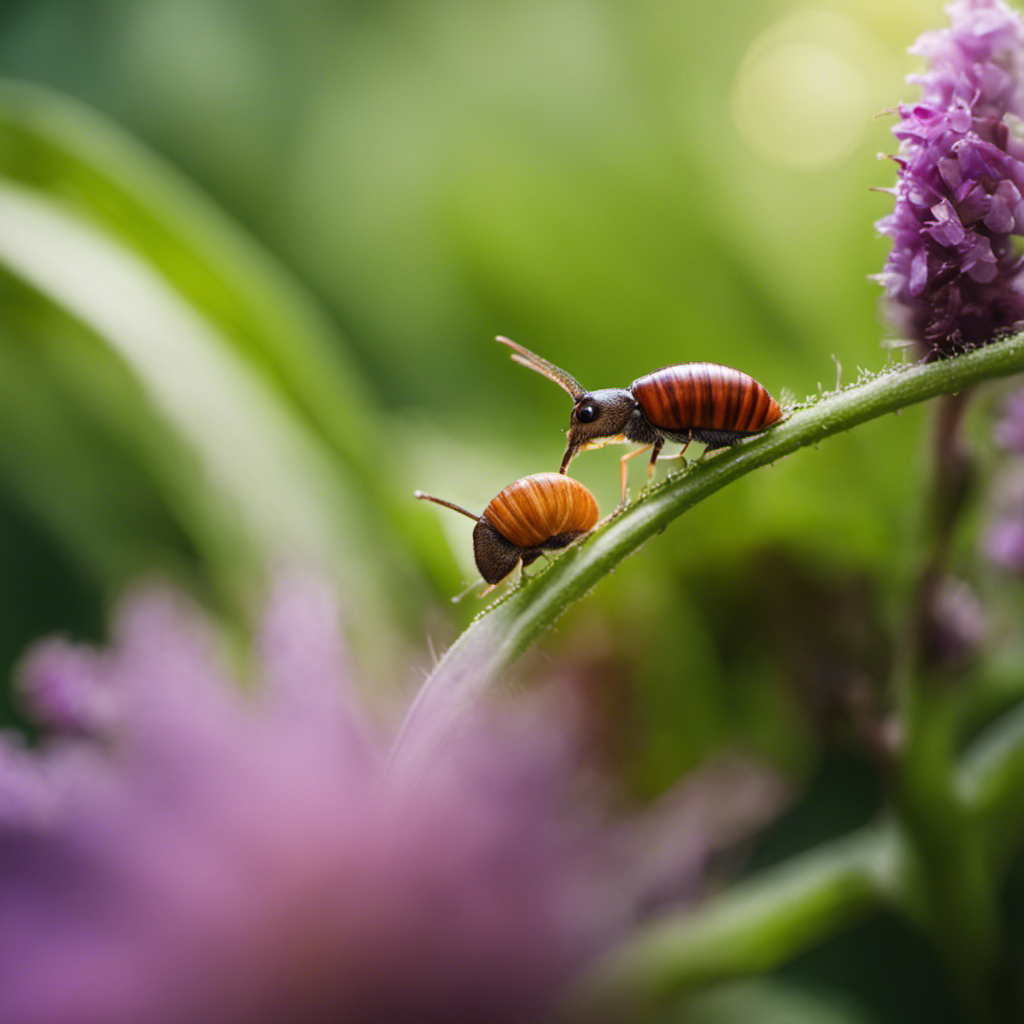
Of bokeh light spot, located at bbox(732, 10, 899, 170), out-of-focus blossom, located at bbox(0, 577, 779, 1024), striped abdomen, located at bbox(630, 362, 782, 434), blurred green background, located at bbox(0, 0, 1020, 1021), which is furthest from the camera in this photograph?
bokeh light spot, located at bbox(732, 10, 899, 170)

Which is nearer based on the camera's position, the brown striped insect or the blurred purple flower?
the brown striped insect

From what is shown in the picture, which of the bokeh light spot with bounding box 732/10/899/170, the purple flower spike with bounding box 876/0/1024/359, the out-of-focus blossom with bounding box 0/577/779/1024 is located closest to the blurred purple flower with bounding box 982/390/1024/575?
the purple flower spike with bounding box 876/0/1024/359

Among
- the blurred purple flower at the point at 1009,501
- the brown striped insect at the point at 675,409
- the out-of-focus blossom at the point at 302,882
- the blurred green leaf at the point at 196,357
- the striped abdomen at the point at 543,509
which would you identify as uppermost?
the blurred green leaf at the point at 196,357

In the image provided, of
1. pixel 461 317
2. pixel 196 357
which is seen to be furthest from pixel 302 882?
pixel 461 317

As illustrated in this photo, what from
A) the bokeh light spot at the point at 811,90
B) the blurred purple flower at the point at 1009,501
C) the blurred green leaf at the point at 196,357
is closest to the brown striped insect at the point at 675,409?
the blurred purple flower at the point at 1009,501

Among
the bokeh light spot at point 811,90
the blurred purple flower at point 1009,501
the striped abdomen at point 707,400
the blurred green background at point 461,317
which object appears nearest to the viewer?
the striped abdomen at point 707,400

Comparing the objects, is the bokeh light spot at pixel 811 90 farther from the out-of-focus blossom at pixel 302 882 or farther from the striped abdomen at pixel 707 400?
the out-of-focus blossom at pixel 302 882

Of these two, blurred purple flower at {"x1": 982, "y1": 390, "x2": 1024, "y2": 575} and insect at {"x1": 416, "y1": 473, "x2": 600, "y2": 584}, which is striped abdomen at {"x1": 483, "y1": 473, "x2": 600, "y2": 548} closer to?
insect at {"x1": 416, "y1": 473, "x2": 600, "y2": 584}

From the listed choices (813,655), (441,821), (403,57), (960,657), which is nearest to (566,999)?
(441,821)
